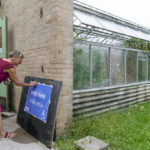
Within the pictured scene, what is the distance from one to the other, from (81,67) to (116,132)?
178cm

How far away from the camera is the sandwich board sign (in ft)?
8.52

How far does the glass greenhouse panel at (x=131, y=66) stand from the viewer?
5484 millimetres

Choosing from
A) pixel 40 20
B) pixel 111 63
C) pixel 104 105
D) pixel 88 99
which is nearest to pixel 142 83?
pixel 111 63

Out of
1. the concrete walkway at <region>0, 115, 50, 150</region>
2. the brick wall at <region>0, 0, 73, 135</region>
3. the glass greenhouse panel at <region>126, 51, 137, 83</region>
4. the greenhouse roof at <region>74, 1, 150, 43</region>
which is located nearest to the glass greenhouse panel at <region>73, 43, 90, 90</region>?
the greenhouse roof at <region>74, 1, 150, 43</region>

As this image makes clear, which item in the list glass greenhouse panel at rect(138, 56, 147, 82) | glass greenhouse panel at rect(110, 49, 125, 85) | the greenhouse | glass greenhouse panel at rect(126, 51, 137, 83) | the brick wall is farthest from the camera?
glass greenhouse panel at rect(138, 56, 147, 82)

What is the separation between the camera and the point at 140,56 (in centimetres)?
613

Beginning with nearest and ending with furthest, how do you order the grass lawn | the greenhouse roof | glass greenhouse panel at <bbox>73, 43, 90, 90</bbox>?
the grass lawn < glass greenhouse panel at <bbox>73, 43, 90, 90</bbox> < the greenhouse roof

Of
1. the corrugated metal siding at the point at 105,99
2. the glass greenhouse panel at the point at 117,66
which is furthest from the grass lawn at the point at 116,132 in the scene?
Result: the glass greenhouse panel at the point at 117,66

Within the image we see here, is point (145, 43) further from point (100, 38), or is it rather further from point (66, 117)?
point (66, 117)

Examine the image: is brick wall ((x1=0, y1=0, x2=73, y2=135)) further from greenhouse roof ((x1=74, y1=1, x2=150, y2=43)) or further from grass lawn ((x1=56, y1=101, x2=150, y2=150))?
greenhouse roof ((x1=74, y1=1, x2=150, y2=43))

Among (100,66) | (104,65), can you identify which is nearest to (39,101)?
(100,66)

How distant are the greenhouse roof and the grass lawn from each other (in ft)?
8.19

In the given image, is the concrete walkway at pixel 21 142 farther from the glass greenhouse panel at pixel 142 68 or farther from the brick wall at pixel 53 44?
the glass greenhouse panel at pixel 142 68

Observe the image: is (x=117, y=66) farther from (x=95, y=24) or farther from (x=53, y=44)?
(x=53, y=44)
